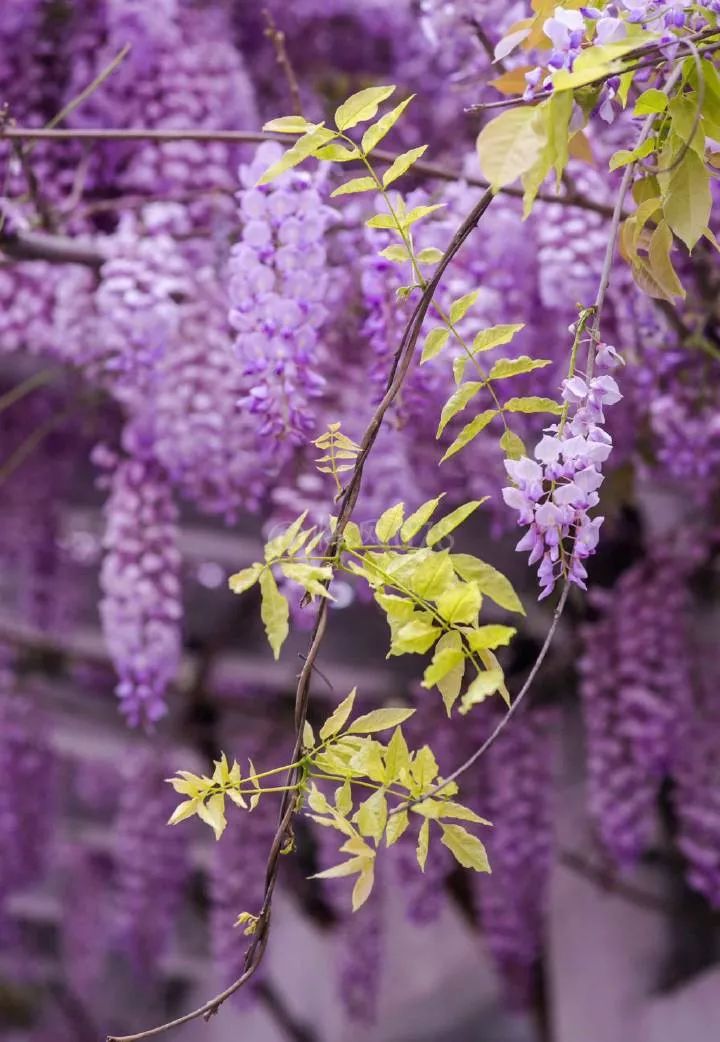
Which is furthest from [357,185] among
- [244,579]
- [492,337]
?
[244,579]

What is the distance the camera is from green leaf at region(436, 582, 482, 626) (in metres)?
0.65

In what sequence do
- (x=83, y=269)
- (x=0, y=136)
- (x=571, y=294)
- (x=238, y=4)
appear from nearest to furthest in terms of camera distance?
(x=0, y=136)
(x=571, y=294)
(x=83, y=269)
(x=238, y=4)

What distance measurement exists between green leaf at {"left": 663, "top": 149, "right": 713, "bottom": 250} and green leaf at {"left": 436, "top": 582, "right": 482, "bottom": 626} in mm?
247

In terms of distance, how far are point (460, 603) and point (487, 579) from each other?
5 cm

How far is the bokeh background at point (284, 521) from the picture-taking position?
1306 millimetres

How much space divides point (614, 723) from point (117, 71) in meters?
1.07

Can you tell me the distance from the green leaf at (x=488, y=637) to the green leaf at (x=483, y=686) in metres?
0.01

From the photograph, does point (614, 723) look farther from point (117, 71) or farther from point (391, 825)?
point (391, 825)

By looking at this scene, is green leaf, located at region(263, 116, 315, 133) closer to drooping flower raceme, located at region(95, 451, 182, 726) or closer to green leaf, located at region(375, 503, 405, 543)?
green leaf, located at region(375, 503, 405, 543)

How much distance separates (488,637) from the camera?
639 millimetres

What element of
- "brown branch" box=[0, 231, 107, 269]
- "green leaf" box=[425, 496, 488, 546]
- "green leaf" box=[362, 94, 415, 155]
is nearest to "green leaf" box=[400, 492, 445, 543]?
"green leaf" box=[425, 496, 488, 546]

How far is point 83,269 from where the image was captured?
4.85 feet

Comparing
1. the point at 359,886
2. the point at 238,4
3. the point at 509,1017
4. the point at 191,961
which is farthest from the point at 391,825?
the point at 191,961

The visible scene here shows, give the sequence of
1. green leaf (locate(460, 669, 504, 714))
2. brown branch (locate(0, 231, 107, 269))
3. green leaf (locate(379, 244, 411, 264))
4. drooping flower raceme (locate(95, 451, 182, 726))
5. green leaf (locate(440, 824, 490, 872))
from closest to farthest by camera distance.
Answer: green leaf (locate(460, 669, 504, 714)) < green leaf (locate(440, 824, 490, 872)) < green leaf (locate(379, 244, 411, 264)) < brown branch (locate(0, 231, 107, 269)) < drooping flower raceme (locate(95, 451, 182, 726))
